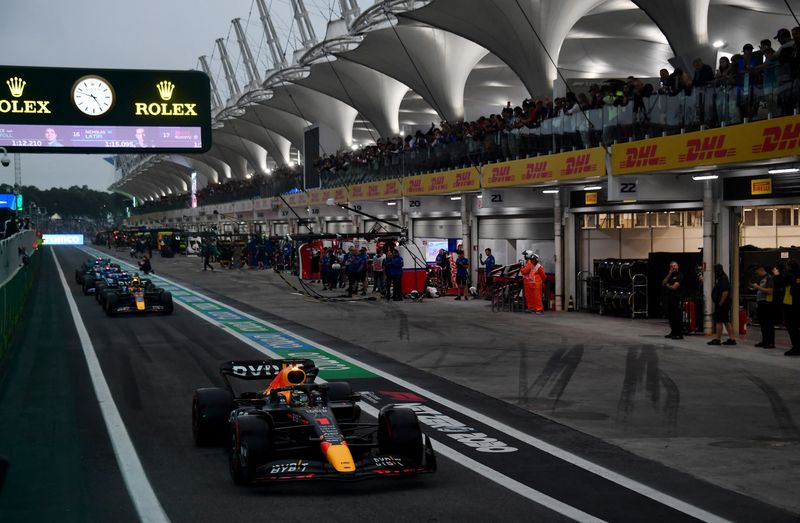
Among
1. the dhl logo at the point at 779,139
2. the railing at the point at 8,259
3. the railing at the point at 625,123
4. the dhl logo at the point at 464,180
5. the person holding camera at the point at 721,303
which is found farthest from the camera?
the dhl logo at the point at 464,180

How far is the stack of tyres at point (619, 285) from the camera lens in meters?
23.7

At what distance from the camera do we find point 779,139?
15930 mm

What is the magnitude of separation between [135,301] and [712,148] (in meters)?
15.1

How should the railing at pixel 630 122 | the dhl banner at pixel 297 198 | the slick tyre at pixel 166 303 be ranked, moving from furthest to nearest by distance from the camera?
1. the dhl banner at pixel 297 198
2. the slick tyre at pixel 166 303
3. the railing at pixel 630 122

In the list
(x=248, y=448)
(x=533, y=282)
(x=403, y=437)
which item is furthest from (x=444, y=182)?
(x=248, y=448)

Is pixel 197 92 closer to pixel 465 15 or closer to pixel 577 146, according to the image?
pixel 577 146

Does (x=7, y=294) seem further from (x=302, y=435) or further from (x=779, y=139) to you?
(x=779, y=139)

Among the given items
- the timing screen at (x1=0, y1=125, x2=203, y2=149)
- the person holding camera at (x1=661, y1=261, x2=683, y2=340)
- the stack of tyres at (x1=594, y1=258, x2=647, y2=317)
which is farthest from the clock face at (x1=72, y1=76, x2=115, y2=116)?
the person holding camera at (x1=661, y1=261, x2=683, y2=340)

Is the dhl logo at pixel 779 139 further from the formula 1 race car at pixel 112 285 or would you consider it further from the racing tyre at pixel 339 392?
Result: the formula 1 race car at pixel 112 285

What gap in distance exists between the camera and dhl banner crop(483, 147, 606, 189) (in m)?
21.9

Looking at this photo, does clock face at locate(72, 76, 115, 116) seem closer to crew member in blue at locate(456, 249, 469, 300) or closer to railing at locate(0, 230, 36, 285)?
railing at locate(0, 230, 36, 285)

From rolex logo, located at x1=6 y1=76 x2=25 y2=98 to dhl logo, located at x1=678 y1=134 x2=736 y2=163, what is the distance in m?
14.7

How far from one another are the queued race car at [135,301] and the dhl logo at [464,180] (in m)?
10.1

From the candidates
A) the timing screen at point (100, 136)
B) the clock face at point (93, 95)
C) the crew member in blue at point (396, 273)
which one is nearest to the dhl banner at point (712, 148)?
the timing screen at point (100, 136)
